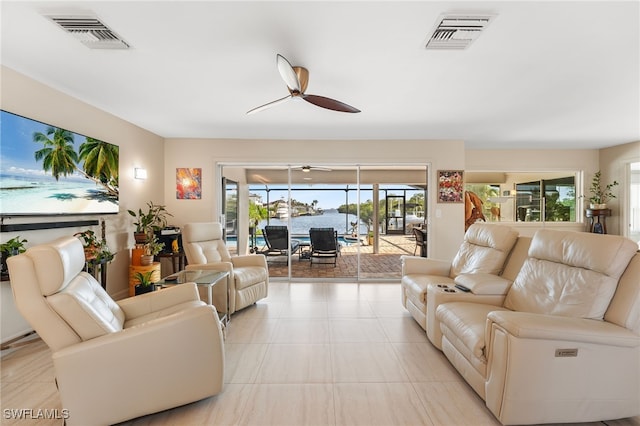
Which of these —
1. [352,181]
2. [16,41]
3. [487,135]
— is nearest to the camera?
[16,41]

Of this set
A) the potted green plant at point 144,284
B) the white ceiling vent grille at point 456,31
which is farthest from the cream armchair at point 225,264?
the white ceiling vent grille at point 456,31

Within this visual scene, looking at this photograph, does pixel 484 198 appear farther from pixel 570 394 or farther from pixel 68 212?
pixel 68 212

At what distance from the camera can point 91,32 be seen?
6.98 ft

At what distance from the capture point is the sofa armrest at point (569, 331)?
1645 millimetres

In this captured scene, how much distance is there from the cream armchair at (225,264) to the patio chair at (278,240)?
139 centimetres

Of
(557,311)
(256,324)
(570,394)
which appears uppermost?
(557,311)

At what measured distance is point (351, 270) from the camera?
5.95 metres

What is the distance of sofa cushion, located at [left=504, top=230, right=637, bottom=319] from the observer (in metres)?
1.89

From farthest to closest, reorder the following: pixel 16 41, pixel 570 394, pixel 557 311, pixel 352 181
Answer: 1. pixel 352 181
2. pixel 16 41
3. pixel 557 311
4. pixel 570 394

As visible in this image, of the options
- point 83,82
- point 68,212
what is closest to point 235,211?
point 68,212

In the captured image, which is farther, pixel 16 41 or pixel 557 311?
pixel 16 41

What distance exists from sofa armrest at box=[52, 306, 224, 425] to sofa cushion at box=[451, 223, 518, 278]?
251 centimetres

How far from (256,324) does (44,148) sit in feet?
8.86

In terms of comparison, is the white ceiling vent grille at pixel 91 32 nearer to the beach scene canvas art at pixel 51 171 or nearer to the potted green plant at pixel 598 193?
the beach scene canvas art at pixel 51 171
